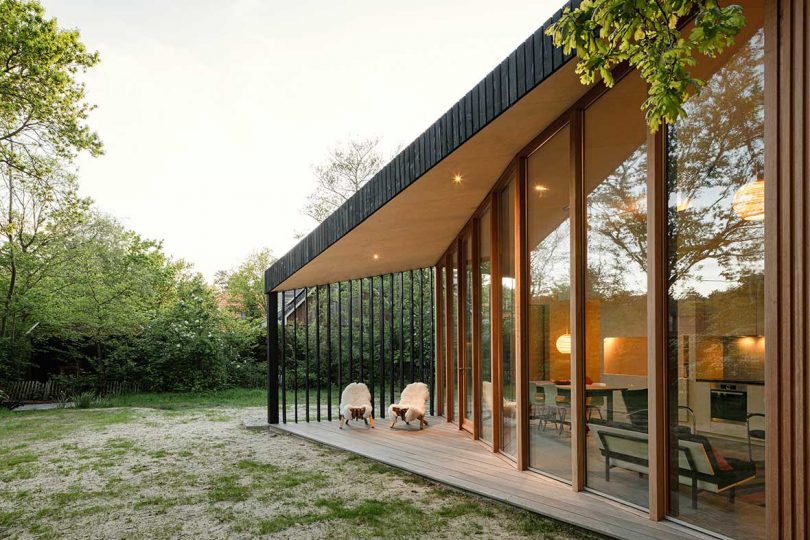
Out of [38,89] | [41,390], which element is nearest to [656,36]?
[38,89]

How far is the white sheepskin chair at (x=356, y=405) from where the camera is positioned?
31.4 ft

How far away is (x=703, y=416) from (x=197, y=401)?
14543 mm

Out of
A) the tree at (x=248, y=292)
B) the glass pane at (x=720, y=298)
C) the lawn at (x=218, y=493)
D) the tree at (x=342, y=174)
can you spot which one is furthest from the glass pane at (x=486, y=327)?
the tree at (x=248, y=292)

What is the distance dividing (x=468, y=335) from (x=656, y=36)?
6.86 metres

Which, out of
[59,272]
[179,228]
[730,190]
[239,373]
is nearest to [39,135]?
[59,272]

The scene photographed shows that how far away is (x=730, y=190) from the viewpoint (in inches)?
138

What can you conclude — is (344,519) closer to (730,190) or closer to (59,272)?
(730,190)

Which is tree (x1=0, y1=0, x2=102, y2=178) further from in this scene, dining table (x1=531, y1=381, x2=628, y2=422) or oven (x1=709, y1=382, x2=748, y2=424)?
oven (x1=709, y1=382, x2=748, y2=424)

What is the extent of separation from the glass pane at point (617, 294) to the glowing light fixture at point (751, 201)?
90 centimetres

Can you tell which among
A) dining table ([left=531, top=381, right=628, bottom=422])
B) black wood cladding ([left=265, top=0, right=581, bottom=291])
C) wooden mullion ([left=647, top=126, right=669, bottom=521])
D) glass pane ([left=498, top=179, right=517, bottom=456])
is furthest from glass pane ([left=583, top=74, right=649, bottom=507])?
glass pane ([left=498, top=179, right=517, bottom=456])

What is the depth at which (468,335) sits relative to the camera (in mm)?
8875

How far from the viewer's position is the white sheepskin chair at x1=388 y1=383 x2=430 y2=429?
29.9ft

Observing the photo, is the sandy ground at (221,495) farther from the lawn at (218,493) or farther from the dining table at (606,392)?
the dining table at (606,392)

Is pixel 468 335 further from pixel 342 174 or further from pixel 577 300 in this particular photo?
pixel 342 174
